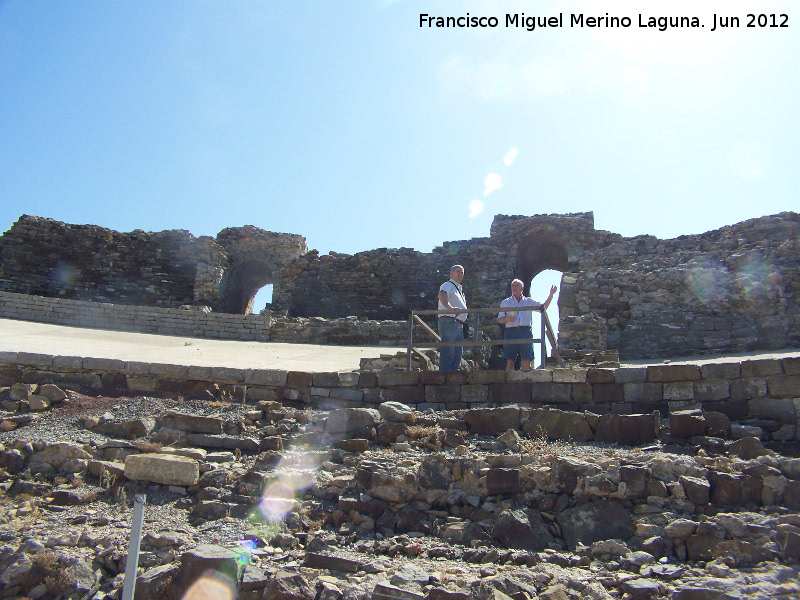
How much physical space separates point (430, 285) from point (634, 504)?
587 inches

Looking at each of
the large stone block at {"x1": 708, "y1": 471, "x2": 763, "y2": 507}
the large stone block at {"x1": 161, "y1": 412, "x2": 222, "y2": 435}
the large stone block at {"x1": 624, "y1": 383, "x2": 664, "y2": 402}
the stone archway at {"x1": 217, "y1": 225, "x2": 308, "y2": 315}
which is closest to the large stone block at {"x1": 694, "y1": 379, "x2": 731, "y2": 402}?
the large stone block at {"x1": 624, "y1": 383, "x2": 664, "y2": 402}

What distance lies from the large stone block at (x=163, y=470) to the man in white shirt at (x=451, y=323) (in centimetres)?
354

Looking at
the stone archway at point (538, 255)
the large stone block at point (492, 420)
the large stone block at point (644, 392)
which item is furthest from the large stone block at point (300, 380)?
the stone archway at point (538, 255)

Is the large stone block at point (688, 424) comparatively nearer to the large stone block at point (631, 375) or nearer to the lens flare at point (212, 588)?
the large stone block at point (631, 375)

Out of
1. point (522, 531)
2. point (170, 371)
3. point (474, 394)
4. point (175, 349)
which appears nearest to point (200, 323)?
point (175, 349)

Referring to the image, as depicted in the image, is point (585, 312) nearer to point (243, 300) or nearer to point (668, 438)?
point (668, 438)

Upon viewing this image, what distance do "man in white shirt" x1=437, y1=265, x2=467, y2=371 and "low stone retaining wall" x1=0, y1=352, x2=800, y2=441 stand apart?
510 mm

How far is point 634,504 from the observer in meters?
5.12

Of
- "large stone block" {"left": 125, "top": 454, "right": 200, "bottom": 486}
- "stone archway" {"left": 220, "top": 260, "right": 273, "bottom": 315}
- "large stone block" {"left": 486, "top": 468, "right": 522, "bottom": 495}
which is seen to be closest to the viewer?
"large stone block" {"left": 486, "top": 468, "right": 522, "bottom": 495}

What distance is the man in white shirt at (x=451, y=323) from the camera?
8.23 meters

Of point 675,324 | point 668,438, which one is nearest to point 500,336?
point 675,324

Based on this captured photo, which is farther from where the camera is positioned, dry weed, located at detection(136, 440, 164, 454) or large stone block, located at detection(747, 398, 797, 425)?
dry weed, located at detection(136, 440, 164, 454)

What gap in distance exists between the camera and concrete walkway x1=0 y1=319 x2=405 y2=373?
9758mm

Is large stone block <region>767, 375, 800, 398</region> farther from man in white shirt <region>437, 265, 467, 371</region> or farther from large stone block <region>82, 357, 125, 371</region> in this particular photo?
large stone block <region>82, 357, 125, 371</region>
